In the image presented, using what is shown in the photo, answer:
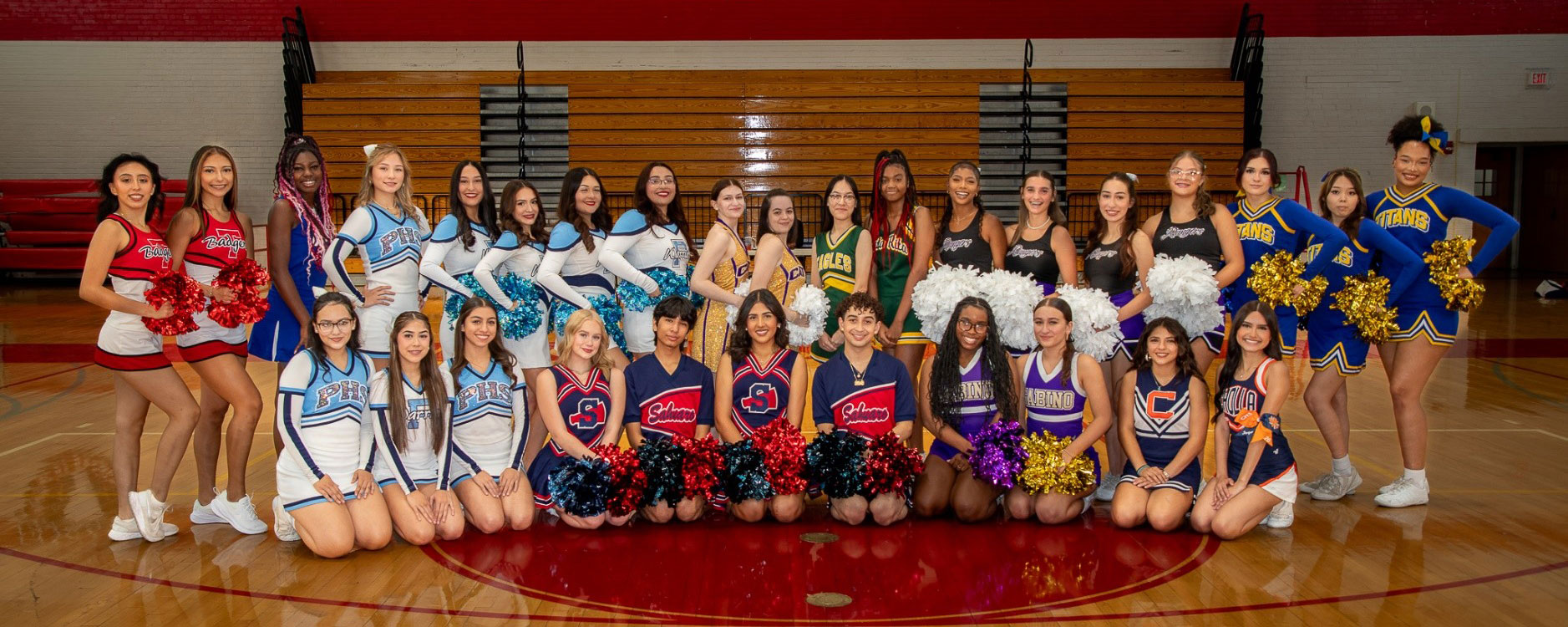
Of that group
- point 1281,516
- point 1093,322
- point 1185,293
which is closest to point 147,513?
point 1093,322

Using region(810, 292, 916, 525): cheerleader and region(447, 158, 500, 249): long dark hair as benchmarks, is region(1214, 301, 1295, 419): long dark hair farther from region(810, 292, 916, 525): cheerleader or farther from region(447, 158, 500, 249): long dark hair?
region(447, 158, 500, 249): long dark hair

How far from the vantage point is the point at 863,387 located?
13.4ft

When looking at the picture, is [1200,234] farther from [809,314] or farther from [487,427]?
[487,427]

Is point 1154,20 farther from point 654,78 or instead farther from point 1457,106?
point 654,78

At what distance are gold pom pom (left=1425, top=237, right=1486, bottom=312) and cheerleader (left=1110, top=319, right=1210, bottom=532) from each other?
1060mm

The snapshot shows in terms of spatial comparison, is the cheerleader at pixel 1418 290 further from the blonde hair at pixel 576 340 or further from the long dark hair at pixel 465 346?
the long dark hair at pixel 465 346

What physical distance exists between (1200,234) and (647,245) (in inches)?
87.2

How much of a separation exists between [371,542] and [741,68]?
10.2 m

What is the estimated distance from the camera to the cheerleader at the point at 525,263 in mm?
4395

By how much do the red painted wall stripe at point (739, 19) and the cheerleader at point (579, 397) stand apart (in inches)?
370

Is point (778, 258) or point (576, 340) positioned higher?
point (778, 258)

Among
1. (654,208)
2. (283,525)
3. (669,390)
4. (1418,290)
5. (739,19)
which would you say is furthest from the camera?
(739,19)

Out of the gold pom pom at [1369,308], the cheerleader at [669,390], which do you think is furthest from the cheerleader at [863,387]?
the gold pom pom at [1369,308]

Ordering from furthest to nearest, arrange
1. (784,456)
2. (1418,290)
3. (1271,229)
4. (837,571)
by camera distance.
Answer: (1271,229) < (1418,290) < (784,456) < (837,571)
